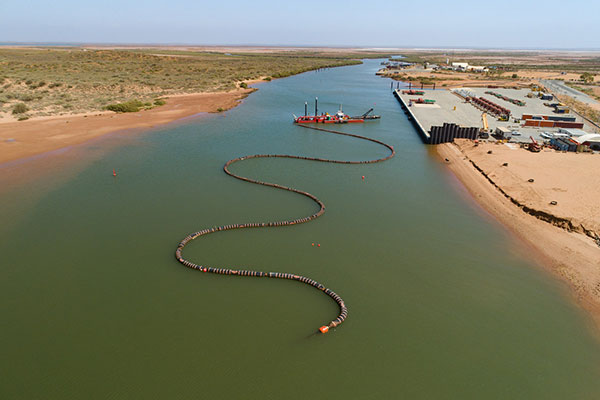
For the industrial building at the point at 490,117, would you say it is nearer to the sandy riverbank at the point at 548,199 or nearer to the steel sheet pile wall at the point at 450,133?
the steel sheet pile wall at the point at 450,133

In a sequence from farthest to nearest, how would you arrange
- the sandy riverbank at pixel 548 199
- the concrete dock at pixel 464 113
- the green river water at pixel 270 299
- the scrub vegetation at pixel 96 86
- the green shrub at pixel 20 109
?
the scrub vegetation at pixel 96 86, the green shrub at pixel 20 109, the concrete dock at pixel 464 113, the sandy riverbank at pixel 548 199, the green river water at pixel 270 299

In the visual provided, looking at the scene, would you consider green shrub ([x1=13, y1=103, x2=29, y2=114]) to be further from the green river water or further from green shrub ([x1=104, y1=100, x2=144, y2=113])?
the green river water

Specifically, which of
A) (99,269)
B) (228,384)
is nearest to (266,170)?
(99,269)

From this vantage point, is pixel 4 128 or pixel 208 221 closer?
pixel 208 221

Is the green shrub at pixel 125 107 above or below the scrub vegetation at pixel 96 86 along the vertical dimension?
below

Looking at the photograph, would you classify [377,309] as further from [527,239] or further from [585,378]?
[527,239]

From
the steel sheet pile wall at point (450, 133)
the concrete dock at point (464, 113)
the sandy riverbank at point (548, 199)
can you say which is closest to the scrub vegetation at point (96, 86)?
the concrete dock at point (464, 113)
